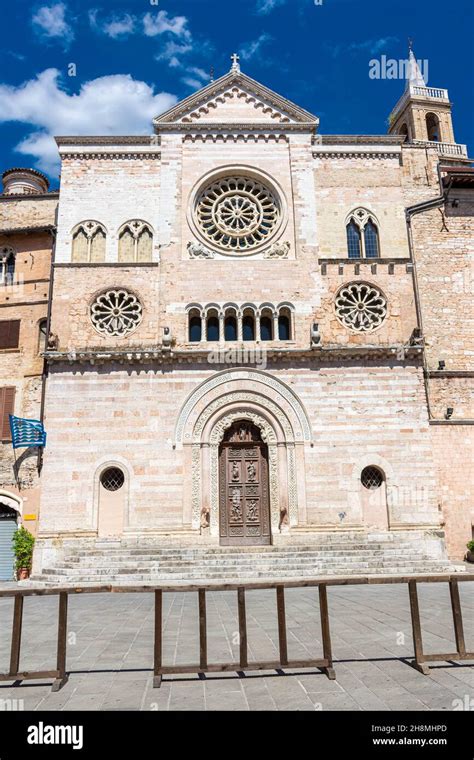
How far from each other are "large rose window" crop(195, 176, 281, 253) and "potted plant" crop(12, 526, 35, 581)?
1399 cm

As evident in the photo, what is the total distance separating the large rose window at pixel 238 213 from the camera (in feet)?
81.1

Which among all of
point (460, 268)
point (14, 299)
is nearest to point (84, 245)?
point (14, 299)

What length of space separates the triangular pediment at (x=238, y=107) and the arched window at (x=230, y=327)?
354 inches

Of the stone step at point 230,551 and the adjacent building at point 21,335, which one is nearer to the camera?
the stone step at point 230,551

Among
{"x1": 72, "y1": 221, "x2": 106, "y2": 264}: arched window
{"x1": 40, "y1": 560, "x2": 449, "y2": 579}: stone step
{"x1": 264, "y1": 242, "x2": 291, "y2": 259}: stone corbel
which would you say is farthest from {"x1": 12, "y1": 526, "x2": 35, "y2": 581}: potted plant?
{"x1": 264, "y1": 242, "x2": 291, "y2": 259}: stone corbel

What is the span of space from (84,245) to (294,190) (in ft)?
30.5

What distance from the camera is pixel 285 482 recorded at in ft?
70.5

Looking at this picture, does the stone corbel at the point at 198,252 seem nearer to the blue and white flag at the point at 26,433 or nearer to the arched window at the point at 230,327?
the arched window at the point at 230,327

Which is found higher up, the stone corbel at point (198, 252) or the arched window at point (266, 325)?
the stone corbel at point (198, 252)

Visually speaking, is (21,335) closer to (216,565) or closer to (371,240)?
(216,565)

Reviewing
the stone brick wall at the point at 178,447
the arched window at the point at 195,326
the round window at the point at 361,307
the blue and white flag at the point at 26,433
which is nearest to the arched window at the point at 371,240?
the round window at the point at 361,307

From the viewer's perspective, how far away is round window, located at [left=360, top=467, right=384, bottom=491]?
21766 mm

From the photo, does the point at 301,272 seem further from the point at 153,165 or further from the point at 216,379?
the point at 153,165
